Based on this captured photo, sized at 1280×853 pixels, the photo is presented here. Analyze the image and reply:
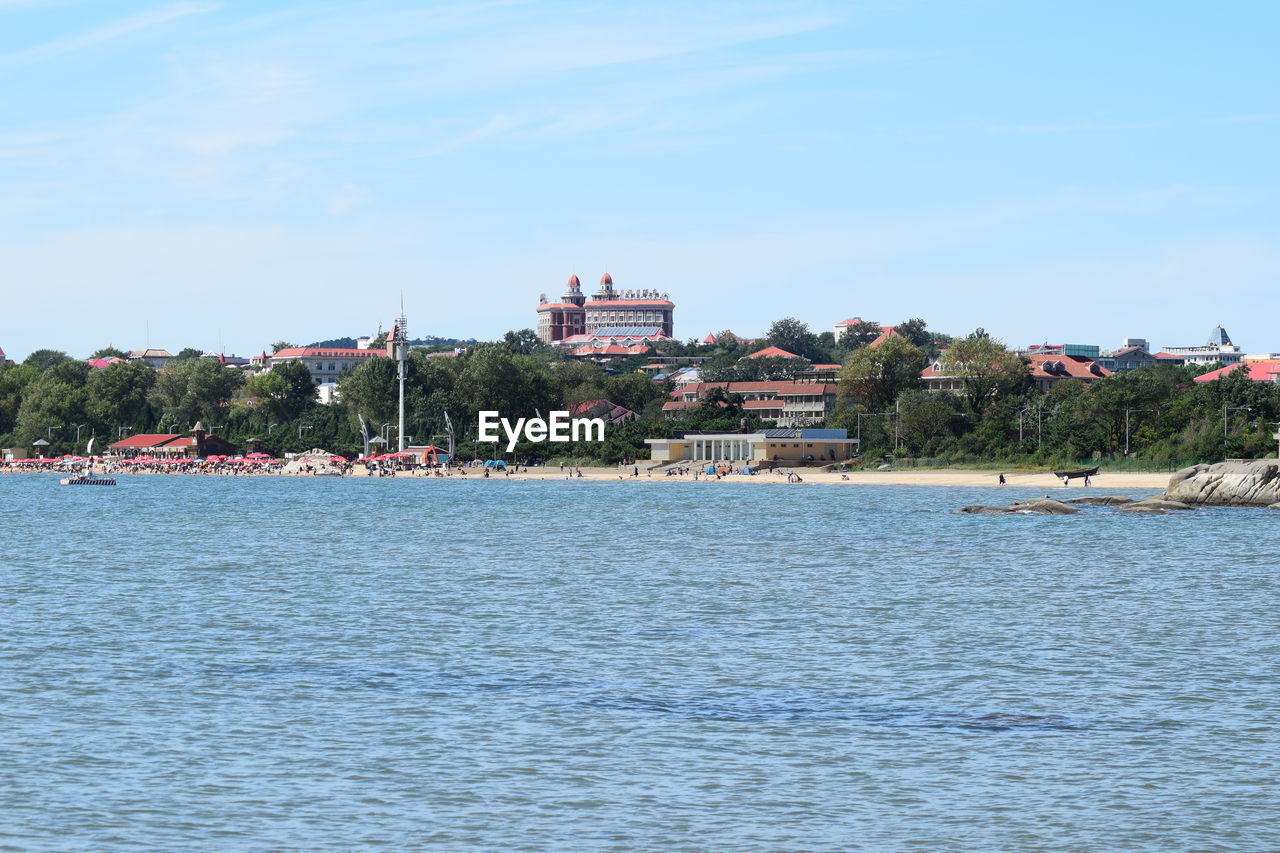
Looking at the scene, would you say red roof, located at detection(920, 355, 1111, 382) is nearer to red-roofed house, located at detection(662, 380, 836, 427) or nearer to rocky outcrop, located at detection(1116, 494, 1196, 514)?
red-roofed house, located at detection(662, 380, 836, 427)

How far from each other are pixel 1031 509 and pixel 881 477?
4257 centimetres

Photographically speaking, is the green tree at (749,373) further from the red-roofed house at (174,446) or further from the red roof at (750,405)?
the red-roofed house at (174,446)

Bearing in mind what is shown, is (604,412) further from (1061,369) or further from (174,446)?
(174,446)

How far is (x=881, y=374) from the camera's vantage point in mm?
139875

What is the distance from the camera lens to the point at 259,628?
3108 centimetres

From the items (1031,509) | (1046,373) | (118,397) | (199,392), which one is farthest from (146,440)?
(1031,509)

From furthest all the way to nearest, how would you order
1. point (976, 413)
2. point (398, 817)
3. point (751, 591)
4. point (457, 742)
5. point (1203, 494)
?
1. point (976, 413)
2. point (1203, 494)
3. point (751, 591)
4. point (457, 742)
5. point (398, 817)

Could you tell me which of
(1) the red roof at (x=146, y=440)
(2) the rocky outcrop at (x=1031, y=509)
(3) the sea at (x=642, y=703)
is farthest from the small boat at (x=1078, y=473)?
(1) the red roof at (x=146, y=440)

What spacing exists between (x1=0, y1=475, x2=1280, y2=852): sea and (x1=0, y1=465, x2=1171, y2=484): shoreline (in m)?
50.1

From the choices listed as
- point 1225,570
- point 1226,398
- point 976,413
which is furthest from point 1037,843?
point 976,413

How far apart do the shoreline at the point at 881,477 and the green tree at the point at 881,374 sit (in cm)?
1411

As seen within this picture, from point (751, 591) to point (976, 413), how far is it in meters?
94.1

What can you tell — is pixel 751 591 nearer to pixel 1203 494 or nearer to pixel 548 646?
pixel 548 646

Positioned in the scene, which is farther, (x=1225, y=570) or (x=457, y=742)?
(x=1225, y=570)
